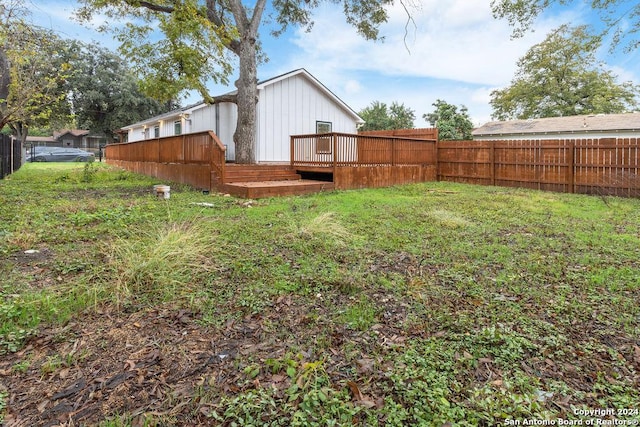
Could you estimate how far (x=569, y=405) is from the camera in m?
1.73

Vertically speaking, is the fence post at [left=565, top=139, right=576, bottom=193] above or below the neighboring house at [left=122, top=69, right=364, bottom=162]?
below

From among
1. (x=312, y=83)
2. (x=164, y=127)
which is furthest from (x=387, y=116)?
(x=164, y=127)

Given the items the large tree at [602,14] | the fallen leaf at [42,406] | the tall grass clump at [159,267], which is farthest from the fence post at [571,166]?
the fallen leaf at [42,406]

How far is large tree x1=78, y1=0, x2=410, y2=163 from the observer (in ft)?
35.0

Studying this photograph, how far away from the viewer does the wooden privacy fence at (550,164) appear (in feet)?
31.0

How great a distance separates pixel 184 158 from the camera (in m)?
10.7

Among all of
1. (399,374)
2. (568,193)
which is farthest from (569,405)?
(568,193)

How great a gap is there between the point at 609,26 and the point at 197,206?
11.6 m

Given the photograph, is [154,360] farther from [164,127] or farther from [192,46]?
[164,127]

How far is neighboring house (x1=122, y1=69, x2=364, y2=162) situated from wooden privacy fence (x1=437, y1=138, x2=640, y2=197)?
17.9ft

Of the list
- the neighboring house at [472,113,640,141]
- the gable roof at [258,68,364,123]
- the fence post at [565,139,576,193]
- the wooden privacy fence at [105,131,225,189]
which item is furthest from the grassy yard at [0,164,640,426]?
the neighboring house at [472,113,640,141]

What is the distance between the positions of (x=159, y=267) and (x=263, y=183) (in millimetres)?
6484

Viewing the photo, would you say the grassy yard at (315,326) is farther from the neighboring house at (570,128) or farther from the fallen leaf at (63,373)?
the neighboring house at (570,128)

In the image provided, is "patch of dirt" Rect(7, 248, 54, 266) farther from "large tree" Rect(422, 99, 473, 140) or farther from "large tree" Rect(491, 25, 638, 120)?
"large tree" Rect(491, 25, 638, 120)
